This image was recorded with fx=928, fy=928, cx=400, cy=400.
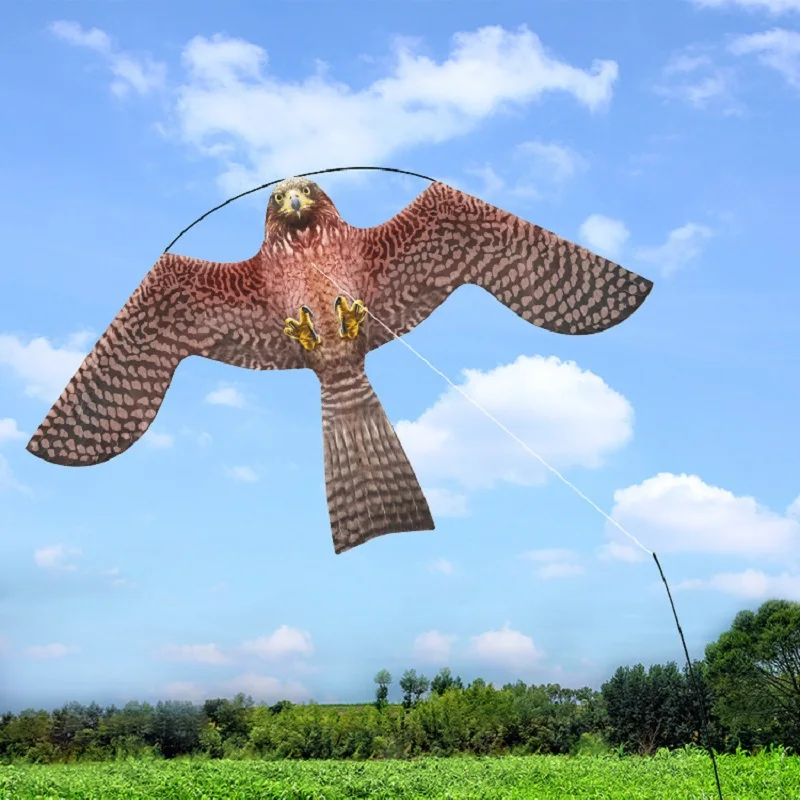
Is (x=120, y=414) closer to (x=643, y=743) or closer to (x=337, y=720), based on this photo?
(x=337, y=720)

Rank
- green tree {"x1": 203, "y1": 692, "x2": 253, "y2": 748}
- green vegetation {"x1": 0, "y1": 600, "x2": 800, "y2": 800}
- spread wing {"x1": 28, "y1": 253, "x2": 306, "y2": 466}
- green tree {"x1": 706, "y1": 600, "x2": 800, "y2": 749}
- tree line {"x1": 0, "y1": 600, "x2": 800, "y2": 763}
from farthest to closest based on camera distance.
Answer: green tree {"x1": 706, "y1": 600, "x2": 800, "y2": 749}, green tree {"x1": 203, "y1": 692, "x2": 253, "y2": 748}, tree line {"x1": 0, "y1": 600, "x2": 800, "y2": 763}, green vegetation {"x1": 0, "y1": 600, "x2": 800, "y2": 800}, spread wing {"x1": 28, "y1": 253, "x2": 306, "y2": 466}

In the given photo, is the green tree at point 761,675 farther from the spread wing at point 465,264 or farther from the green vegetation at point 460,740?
the spread wing at point 465,264

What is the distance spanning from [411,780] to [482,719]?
12.9 ft

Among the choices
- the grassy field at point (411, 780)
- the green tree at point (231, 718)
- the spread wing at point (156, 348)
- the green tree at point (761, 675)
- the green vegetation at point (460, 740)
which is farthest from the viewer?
the green tree at point (761, 675)

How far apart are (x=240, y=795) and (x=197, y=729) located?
3060mm

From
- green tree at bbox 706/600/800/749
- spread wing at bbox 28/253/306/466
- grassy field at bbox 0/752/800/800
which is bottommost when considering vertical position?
grassy field at bbox 0/752/800/800

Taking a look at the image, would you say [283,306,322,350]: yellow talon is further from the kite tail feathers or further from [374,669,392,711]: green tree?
[374,669,392,711]: green tree

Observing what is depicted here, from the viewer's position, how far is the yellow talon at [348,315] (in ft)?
14.2

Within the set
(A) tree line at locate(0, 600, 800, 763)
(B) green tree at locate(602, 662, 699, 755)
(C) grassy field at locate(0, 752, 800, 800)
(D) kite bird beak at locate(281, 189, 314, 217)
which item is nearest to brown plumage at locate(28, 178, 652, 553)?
(D) kite bird beak at locate(281, 189, 314, 217)

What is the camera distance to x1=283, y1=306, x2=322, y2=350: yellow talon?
4.36 m

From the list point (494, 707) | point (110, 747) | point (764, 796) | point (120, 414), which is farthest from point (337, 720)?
point (120, 414)

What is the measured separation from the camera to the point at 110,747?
8359mm

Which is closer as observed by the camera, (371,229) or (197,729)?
(371,229)

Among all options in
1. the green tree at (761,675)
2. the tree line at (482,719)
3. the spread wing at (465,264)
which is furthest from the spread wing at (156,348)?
the green tree at (761,675)
